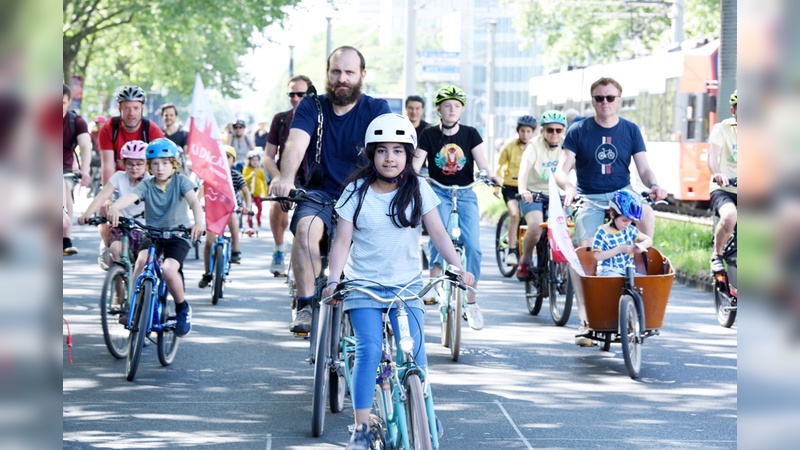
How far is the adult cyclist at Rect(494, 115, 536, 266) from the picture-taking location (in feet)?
47.7

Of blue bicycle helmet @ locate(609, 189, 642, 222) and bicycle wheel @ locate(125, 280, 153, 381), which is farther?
blue bicycle helmet @ locate(609, 189, 642, 222)

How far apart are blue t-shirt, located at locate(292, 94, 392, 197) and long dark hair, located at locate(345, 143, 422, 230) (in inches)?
68.5

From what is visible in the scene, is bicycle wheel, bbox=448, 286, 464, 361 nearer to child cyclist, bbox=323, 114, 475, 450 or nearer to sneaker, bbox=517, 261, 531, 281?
sneaker, bbox=517, 261, 531, 281

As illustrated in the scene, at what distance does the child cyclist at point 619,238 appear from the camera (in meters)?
8.75

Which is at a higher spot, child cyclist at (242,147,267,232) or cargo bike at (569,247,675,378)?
child cyclist at (242,147,267,232)

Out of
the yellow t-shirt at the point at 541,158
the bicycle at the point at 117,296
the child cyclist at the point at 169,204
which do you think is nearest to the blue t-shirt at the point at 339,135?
the child cyclist at the point at 169,204

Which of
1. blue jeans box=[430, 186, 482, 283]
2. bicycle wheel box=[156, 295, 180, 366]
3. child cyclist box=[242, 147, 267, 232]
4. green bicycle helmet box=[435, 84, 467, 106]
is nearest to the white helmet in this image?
bicycle wheel box=[156, 295, 180, 366]

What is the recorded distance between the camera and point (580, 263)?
8.91 metres

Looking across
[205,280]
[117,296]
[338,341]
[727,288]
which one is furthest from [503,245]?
[338,341]

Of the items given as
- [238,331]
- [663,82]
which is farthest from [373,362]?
[663,82]

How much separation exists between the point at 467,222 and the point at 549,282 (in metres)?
1.54

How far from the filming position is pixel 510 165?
581 inches

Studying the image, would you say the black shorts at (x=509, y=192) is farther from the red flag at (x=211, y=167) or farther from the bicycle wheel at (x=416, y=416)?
the bicycle wheel at (x=416, y=416)

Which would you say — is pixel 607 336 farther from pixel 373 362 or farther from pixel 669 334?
pixel 373 362
